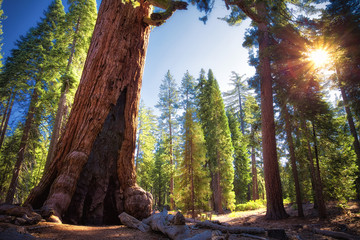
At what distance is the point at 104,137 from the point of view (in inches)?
197

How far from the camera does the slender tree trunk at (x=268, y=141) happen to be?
7746mm

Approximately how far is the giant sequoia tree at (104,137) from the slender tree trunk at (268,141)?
572 cm

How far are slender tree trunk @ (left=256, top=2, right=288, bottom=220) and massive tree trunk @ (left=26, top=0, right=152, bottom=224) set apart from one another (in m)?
5.66

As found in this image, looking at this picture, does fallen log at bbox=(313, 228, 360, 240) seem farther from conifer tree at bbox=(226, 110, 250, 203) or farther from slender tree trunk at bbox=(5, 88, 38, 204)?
conifer tree at bbox=(226, 110, 250, 203)

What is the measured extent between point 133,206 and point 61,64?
12130mm

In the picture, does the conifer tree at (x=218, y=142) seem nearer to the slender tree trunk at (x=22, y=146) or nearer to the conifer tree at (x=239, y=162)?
the conifer tree at (x=239, y=162)

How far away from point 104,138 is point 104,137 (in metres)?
0.03

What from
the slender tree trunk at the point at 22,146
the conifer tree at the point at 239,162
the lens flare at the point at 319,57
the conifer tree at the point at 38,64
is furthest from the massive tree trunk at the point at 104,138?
the conifer tree at the point at 239,162

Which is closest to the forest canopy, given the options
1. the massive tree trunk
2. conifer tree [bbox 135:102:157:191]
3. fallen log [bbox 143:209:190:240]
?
the massive tree trunk

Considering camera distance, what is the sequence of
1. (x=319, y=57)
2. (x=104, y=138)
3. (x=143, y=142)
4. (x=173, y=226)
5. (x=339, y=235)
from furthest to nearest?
(x=143, y=142) < (x=319, y=57) < (x=104, y=138) < (x=339, y=235) < (x=173, y=226)

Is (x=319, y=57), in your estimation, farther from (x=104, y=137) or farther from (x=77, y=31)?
(x=77, y=31)

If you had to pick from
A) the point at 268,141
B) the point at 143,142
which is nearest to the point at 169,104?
the point at 143,142

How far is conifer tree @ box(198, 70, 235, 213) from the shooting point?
17759 mm

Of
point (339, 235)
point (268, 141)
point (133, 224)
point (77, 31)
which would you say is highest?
point (77, 31)
